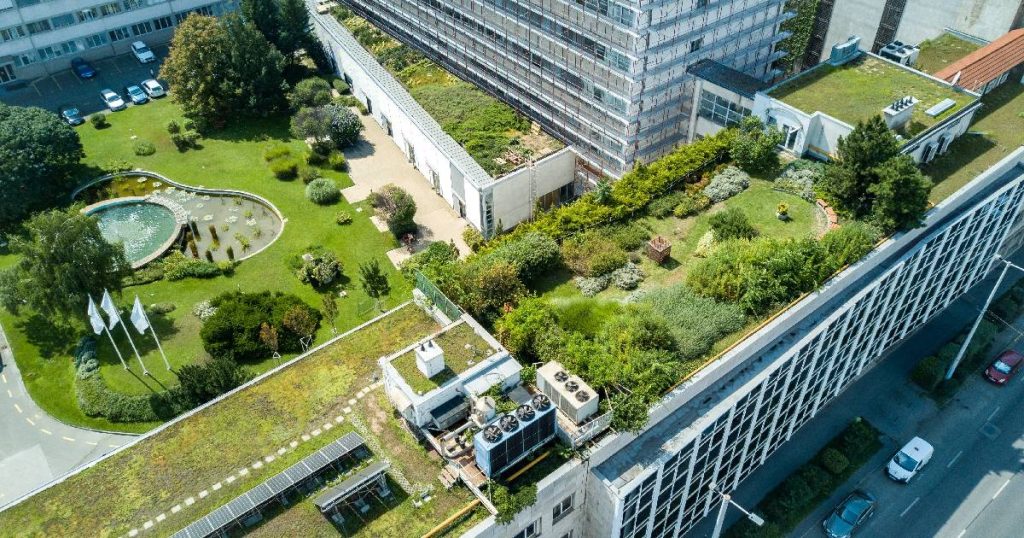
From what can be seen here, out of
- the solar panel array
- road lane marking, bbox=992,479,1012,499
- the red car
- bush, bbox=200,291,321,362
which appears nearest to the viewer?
the solar panel array

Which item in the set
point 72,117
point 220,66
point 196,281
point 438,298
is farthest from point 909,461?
point 72,117

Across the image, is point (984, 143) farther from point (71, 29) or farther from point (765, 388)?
point (71, 29)

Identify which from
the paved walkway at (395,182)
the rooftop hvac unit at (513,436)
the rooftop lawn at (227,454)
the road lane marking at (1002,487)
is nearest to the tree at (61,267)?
the rooftop lawn at (227,454)

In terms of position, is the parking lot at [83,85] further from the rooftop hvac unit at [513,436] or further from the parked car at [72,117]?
the rooftop hvac unit at [513,436]

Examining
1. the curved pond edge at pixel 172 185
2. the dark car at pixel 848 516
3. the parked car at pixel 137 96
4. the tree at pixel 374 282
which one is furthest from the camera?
the parked car at pixel 137 96

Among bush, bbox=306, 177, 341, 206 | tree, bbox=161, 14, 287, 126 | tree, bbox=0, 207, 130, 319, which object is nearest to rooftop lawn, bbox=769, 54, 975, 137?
bush, bbox=306, 177, 341, 206

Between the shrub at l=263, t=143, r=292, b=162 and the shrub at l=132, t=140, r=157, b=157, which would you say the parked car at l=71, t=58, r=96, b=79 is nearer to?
the shrub at l=132, t=140, r=157, b=157

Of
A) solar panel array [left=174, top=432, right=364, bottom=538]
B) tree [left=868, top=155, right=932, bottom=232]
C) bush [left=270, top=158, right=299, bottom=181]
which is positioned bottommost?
bush [left=270, top=158, right=299, bottom=181]
